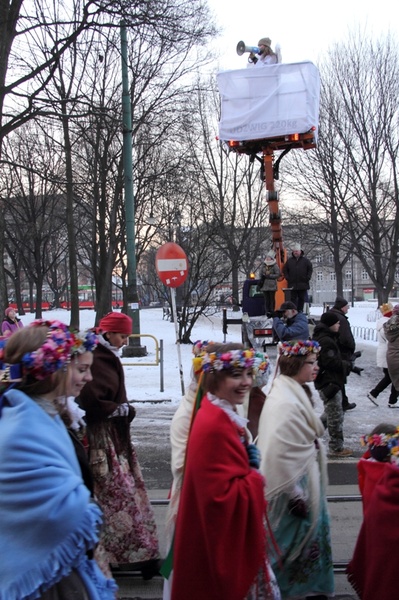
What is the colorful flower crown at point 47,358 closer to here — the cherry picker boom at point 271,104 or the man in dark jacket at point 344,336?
the man in dark jacket at point 344,336

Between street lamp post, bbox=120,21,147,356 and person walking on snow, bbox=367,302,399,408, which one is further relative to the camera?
street lamp post, bbox=120,21,147,356

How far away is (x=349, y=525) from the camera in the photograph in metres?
4.83

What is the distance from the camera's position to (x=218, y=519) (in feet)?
8.11

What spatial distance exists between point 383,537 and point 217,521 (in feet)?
3.01

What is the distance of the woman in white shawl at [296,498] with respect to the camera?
333cm

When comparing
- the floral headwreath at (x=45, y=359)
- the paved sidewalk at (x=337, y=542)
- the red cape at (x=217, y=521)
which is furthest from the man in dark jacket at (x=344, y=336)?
the floral headwreath at (x=45, y=359)

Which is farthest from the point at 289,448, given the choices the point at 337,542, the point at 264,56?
the point at 264,56

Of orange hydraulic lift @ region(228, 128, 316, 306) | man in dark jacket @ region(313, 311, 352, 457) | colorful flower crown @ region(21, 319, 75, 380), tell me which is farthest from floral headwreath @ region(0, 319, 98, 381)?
orange hydraulic lift @ region(228, 128, 316, 306)

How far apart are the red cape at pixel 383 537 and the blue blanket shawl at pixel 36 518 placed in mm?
1547

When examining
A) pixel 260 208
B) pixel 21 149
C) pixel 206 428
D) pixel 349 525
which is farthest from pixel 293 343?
pixel 260 208

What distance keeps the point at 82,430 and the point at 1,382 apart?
163 cm

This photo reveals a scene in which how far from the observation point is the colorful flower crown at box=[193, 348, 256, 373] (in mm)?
2871

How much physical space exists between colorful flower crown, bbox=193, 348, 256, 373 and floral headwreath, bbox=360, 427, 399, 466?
0.82m

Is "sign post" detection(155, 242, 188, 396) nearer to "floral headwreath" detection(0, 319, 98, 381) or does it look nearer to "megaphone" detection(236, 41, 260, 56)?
"megaphone" detection(236, 41, 260, 56)
